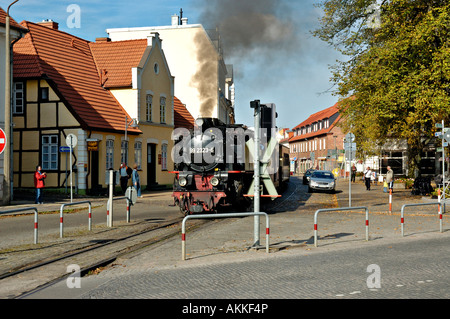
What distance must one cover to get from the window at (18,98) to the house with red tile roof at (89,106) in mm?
53

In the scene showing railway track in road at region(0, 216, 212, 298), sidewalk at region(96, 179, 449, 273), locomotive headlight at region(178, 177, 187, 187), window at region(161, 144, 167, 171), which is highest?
window at region(161, 144, 167, 171)

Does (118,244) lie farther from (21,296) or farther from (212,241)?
(21,296)

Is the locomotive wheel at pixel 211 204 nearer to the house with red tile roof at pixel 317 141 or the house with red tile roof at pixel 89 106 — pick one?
the house with red tile roof at pixel 89 106

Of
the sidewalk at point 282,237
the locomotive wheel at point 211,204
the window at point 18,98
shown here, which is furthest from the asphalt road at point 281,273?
the window at point 18,98

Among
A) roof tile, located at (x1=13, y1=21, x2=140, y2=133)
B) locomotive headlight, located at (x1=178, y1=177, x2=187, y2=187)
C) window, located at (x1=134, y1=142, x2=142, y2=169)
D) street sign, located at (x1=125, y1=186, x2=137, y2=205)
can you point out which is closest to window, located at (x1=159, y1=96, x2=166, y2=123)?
window, located at (x1=134, y1=142, x2=142, y2=169)

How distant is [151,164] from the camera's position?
119 ft

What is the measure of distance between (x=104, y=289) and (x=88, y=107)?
80.7ft

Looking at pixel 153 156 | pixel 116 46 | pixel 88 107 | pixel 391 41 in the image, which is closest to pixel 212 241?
pixel 391 41

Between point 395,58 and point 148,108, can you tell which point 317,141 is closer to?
point 148,108

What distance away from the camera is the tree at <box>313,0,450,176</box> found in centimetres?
2436

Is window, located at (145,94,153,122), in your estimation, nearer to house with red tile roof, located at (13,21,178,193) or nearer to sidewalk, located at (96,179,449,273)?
house with red tile roof, located at (13,21,178,193)

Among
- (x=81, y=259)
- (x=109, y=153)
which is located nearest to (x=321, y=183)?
(x=109, y=153)

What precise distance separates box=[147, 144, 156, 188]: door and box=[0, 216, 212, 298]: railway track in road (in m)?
20.9

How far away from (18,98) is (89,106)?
390 cm
